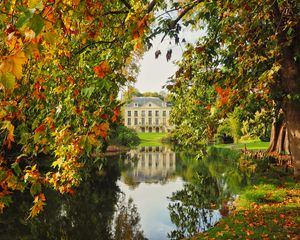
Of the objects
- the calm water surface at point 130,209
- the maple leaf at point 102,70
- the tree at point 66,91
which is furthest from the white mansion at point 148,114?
the maple leaf at point 102,70

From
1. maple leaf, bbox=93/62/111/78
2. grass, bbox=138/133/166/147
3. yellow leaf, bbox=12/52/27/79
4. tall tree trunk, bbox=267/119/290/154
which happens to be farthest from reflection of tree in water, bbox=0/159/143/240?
grass, bbox=138/133/166/147

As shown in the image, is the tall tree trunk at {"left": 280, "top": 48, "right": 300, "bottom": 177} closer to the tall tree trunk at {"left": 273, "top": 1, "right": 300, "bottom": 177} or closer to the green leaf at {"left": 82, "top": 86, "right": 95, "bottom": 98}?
the tall tree trunk at {"left": 273, "top": 1, "right": 300, "bottom": 177}

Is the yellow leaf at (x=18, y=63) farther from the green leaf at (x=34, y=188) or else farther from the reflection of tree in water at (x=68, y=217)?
the reflection of tree in water at (x=68, y=217)

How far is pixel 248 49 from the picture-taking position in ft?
21.3

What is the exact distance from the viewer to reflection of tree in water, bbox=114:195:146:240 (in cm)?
1285

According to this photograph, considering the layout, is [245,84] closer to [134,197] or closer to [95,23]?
[95,23]

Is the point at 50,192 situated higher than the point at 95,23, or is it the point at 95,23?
the point at 95,23

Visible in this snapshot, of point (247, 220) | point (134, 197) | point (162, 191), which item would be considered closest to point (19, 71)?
point (247, 220)

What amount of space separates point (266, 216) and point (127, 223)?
6.32m

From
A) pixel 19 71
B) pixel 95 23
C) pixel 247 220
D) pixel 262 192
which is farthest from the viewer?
pixel 262 192

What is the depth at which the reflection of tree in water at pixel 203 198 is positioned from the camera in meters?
13.5

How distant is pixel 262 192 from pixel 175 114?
30.7 feet

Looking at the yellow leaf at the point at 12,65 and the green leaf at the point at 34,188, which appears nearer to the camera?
the yellow leaf at the point at 12,65

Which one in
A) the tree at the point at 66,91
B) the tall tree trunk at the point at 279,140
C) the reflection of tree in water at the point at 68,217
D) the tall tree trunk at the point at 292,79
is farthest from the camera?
the tall tree trunk at the point at 279,140
